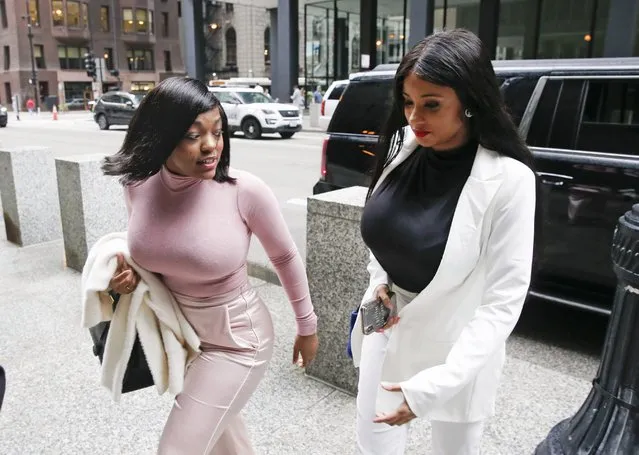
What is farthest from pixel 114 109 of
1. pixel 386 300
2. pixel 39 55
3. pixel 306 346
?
pixel 39 55

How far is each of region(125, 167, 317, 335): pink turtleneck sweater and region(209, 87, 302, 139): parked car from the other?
1919 cm

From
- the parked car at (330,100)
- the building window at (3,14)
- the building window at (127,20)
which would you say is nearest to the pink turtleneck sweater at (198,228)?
the parked car at (330,100)

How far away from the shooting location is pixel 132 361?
7.17ft

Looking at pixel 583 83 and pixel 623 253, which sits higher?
pixel 583 83

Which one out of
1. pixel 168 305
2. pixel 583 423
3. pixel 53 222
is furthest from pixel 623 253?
pixel 53 222

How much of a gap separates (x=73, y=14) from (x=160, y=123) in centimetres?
6568

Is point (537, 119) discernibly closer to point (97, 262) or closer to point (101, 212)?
point (97, 262)

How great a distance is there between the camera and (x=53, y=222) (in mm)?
7008

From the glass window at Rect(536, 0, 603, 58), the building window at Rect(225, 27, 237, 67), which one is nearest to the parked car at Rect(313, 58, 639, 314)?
the glass window at Rect(536, 0, 603, 58)

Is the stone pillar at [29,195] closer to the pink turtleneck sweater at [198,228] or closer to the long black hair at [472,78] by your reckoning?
the pink turtleneck sweater at [198,228]

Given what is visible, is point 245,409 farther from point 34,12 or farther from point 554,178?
point 34,12

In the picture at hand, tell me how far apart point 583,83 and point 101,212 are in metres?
4.31

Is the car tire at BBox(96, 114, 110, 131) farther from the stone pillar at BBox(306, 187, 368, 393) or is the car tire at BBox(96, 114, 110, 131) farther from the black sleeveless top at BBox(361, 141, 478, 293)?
the black sleeveless top at BBox(361, 141, 478, 293)

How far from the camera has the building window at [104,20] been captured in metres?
61.3
